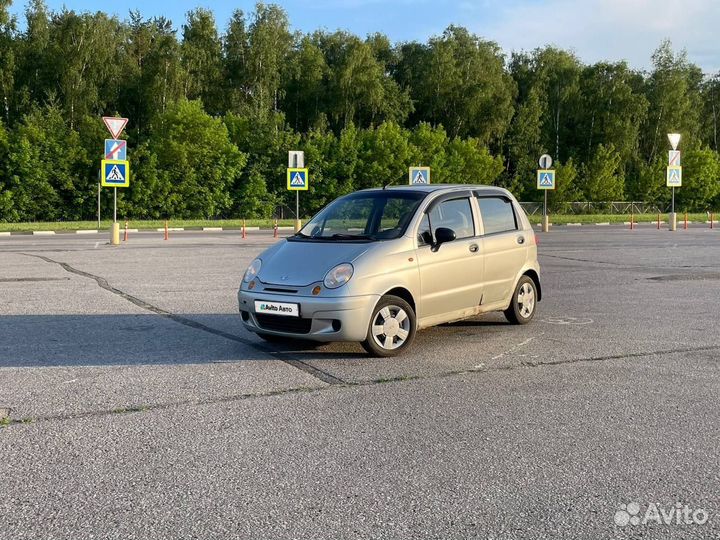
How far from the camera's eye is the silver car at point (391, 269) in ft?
23.7

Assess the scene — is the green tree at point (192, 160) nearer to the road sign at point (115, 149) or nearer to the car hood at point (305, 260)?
the road sign at point (115, 149)

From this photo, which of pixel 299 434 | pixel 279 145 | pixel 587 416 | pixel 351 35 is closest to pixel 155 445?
pixel 299 434

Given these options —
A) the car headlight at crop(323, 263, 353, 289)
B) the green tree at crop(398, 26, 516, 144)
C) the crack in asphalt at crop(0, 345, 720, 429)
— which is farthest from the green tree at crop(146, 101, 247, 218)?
the crack in asphalt at crop(0, 345, 720, 429)

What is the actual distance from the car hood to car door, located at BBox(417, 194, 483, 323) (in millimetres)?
724

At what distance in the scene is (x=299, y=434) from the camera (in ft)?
16.4

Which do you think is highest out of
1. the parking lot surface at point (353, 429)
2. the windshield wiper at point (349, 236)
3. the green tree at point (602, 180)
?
the green tree at point (602, 180)

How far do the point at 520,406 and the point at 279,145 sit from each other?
48.8m

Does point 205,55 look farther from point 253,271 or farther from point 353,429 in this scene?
point 353,429

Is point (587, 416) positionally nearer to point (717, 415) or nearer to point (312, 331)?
point (717, 415)

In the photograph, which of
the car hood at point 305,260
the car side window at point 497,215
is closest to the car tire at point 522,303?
the car side window at point 497,215

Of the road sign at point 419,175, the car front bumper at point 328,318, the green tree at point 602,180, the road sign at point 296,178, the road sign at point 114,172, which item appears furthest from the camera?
the green tree at point 602,180

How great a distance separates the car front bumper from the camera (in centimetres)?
711

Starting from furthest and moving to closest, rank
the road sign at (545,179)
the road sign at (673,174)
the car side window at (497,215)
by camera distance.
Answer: the road sign at (545,179), the road sign at (673,174), the car side window at (497,215)

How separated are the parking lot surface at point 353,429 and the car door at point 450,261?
0.47 meters
